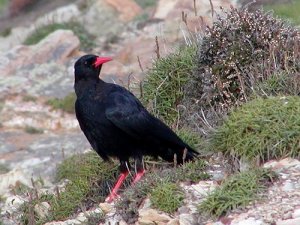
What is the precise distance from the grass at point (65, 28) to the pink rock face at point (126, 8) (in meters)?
1.01

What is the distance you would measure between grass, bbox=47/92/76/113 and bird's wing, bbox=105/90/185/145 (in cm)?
846

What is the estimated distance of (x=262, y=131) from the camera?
8781mm

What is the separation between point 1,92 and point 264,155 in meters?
10.6

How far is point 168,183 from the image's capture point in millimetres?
8586

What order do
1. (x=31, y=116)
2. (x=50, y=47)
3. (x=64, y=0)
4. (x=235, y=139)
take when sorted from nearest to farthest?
(x=235, y=139) → (x=31, y=116) → (x=50, y=47) → (x=64, y=0)

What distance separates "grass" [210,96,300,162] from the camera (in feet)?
28.3

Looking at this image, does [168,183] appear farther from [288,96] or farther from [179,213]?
[288,96]

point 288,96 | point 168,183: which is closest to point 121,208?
point 168,183

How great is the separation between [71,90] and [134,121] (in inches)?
381

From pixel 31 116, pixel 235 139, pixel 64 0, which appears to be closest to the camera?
pixel 235 139

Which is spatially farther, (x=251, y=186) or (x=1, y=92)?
(x=1, y=92)

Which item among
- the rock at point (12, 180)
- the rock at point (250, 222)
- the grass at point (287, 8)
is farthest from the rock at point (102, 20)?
the rock at point (250, 222)

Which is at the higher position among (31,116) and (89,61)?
(89,61)

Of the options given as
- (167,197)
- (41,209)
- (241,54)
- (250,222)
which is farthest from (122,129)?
(250,222)
